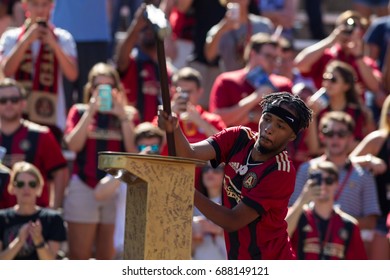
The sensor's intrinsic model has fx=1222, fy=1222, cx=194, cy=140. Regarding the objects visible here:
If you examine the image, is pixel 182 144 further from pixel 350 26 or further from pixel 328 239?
pixel 350 26

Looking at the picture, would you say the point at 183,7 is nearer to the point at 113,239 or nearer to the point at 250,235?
the point at 113,239

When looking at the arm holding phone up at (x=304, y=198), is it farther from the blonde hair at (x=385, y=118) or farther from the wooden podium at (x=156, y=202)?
the wooden podium at (x=156, y=202)

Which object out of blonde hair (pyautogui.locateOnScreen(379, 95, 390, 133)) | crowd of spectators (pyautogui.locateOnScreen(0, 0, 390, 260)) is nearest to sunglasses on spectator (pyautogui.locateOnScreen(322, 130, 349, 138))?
crowd of spectators (pyautogui.locateOnScreen(0, 0, 390, 260))

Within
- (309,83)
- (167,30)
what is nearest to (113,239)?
(309,83)

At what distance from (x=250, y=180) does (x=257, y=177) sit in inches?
1.8

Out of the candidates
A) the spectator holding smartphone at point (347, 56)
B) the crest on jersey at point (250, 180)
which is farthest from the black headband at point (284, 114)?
the spectator holding smartphone at point (347, 56)

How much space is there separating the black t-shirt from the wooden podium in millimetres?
3148

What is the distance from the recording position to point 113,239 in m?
→ 10.6

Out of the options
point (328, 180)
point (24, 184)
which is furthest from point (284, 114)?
point (24, 184)

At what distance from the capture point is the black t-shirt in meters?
9.59

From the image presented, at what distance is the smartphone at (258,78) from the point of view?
1086cm

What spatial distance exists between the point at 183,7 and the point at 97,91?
2.34 metres

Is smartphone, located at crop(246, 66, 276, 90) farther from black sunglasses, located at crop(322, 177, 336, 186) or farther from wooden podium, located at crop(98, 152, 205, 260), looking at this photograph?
wooden podium, located at crop(98, 152, 205, 260)

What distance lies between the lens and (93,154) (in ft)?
35.0
